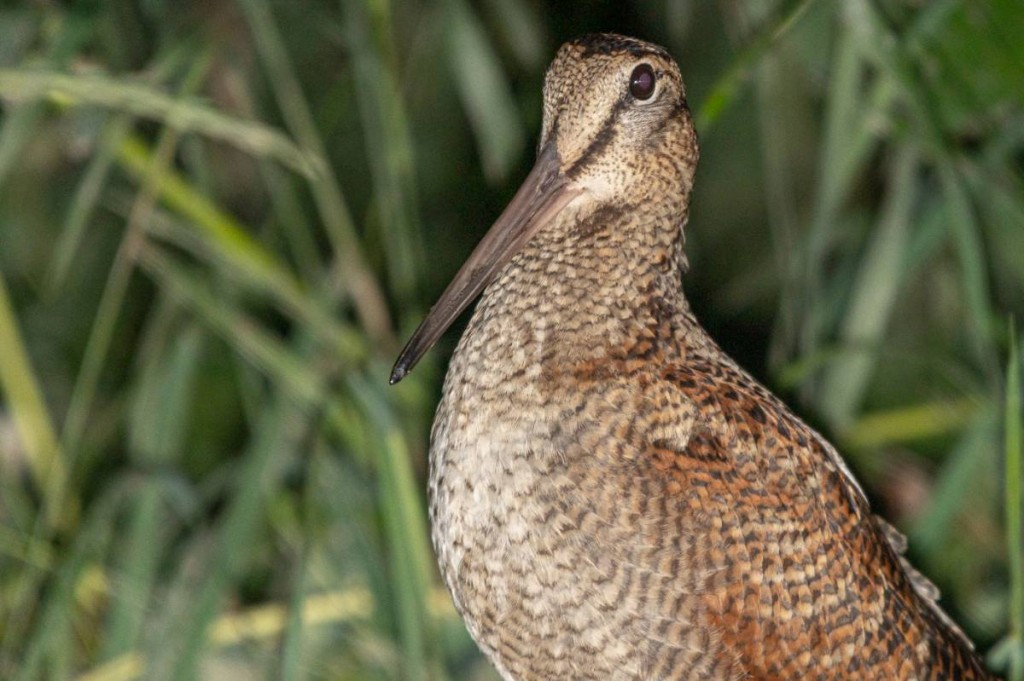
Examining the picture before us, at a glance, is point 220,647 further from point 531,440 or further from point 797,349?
point 797,349

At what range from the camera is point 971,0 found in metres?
1.59

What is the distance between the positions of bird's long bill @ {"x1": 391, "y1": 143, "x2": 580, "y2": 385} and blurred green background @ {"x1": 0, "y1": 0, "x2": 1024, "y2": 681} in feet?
0.98

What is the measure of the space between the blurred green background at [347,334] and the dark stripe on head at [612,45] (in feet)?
0.59

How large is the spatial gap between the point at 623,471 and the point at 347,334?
760 mm

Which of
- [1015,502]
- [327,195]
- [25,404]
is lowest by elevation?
[25,404]

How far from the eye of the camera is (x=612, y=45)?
137 centimetres

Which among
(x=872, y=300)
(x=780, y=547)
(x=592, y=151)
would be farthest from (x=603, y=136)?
(x=872, y=300)

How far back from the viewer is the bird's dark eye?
4.49 ft

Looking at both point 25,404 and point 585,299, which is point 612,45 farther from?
point 25,404

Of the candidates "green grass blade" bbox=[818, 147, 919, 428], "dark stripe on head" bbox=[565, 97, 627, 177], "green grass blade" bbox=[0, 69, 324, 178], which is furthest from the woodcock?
"green grass blade" bbox=[818, 147, 919, 428]

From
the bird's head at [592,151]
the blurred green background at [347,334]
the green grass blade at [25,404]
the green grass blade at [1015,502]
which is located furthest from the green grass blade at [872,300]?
the green grass blade at [25,404]

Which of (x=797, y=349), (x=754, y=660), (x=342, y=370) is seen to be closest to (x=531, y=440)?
(x=754, y=660)

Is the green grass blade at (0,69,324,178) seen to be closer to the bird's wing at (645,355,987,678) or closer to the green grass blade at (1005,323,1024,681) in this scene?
the bird's wing at (645,355,987,678)

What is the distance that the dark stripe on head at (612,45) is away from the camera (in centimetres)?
137
